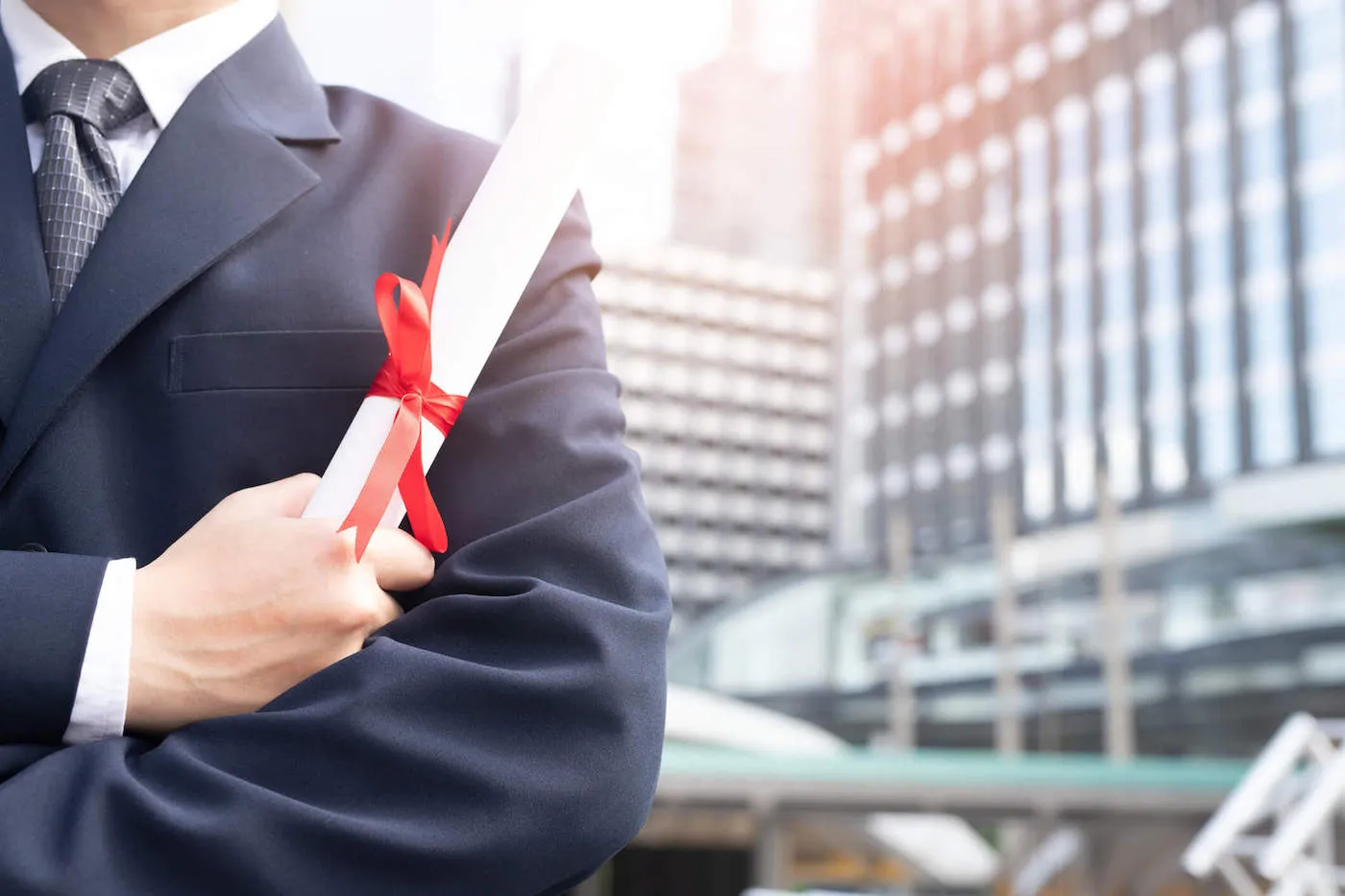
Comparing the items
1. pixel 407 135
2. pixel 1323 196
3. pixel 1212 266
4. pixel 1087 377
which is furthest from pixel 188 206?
pixel 1087 377

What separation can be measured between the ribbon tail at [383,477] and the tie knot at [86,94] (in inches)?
15.9

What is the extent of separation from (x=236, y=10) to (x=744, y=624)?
2538cm

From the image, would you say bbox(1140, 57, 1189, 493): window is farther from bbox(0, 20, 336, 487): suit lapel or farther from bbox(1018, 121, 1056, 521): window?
bbox(0, 20, 336, 487): suit lapel

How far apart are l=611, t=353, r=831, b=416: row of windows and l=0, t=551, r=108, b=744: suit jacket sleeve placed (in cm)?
5874

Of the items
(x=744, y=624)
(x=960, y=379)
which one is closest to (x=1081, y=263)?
(x=960, y=379)

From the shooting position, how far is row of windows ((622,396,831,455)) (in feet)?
203

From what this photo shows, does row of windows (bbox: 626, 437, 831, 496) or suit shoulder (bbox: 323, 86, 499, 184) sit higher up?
row of windows (bbox: 626, 437, 831, 496)

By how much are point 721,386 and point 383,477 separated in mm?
64111

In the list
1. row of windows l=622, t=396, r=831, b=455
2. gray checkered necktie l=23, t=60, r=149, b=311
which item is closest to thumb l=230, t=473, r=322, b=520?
gray checkered necktie l=23, t=60, r=149, b=311

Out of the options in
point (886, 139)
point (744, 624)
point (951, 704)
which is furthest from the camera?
point (886, 139)

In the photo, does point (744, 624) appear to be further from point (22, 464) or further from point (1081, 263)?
point (22, 464)

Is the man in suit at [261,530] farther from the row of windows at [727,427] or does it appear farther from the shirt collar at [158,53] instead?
the row of windows at [727,427]

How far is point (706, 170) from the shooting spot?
65.2m

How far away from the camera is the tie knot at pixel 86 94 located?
38.7 inches
